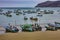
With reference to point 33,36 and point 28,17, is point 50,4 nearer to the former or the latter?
point 28,17

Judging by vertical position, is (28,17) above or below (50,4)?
below

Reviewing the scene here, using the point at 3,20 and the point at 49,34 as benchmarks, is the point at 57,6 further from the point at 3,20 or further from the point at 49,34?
the point at 3,20

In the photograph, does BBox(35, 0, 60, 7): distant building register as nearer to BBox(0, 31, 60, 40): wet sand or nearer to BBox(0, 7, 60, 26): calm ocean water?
BBox(0, 7, 60, 26): calm ocean water

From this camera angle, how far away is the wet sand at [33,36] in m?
1.58

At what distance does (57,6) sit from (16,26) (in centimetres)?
60

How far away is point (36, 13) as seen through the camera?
1.70 metres

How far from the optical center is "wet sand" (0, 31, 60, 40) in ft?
5.18

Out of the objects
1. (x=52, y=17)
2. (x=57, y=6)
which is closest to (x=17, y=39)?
(x=52, y=17)

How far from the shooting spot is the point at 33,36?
63.3 inches

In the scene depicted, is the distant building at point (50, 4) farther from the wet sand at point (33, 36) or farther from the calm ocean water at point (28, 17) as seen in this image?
the wet sand at point (33, 36)

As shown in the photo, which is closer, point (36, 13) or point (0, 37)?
point (0, 37)

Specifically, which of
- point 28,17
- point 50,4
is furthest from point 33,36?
point 50,4

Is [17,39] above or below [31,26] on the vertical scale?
Answer: below

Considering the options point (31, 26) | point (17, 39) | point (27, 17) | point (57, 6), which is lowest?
point (17, 39)
